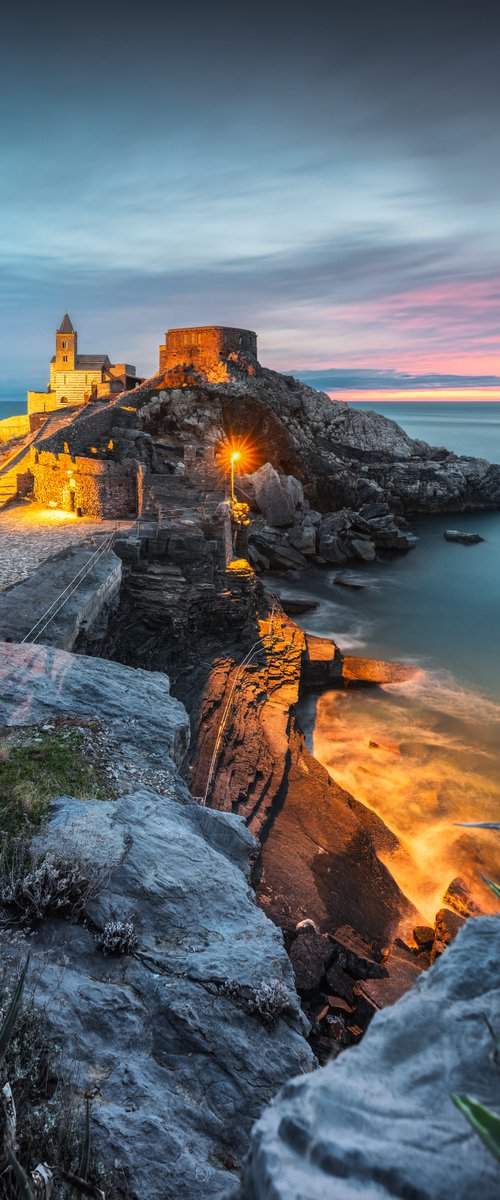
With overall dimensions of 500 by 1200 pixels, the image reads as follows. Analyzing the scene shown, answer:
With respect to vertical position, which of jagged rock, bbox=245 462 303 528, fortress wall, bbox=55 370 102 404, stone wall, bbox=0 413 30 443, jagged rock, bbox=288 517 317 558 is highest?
fortress wall, bbox=55 370 102 404

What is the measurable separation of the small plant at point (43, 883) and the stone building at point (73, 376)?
157ft

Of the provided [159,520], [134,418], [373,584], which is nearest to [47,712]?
[159,520]

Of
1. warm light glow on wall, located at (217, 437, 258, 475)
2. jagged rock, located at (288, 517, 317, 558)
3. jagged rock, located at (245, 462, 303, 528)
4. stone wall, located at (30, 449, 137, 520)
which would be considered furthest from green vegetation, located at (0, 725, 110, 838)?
warm light glow on wall, located at (217, 437, 258, 475)

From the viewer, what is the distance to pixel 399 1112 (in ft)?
4.94

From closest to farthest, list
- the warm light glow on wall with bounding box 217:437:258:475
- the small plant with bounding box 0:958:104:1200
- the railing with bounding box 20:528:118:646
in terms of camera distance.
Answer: the small plant with bounding box 0:958:104:1200 → the railing with bounding box 20:528:118:646 → the warm light glow on wall with bounding box 217:437:258:475

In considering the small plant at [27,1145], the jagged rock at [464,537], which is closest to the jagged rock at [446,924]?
the small plant at [27,1145]

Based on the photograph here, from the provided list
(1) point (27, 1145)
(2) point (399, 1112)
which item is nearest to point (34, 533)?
(1) point (27, 1145)

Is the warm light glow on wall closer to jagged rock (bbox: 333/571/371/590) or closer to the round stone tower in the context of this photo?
the round stone tower

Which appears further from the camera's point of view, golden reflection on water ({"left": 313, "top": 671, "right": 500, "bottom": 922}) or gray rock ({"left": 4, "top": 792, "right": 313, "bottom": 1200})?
golden reflection on water ({"left": 313, "top": 671, "right": 500, "bottom": 922})

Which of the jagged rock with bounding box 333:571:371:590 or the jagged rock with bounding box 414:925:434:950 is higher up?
the jagged rock with bounding box 333:571:371:590

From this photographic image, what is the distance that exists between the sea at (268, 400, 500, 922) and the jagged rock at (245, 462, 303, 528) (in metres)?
5.06

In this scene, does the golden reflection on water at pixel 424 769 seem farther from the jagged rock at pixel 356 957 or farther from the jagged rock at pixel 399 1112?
the jagged rock at pixel 399 1112

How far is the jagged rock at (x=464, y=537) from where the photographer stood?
42.1m

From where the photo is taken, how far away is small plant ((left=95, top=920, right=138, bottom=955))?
3.90 metres
